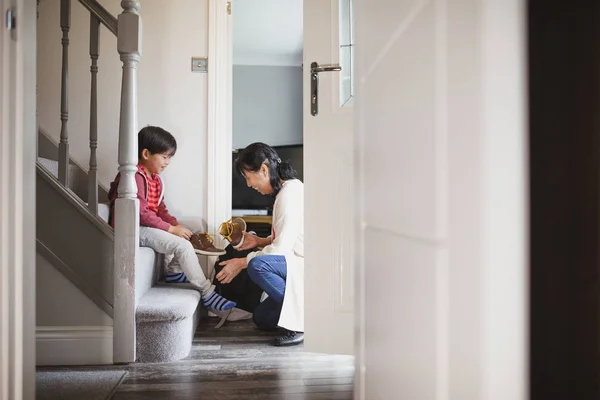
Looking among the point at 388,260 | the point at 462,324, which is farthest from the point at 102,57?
the point at 462,324

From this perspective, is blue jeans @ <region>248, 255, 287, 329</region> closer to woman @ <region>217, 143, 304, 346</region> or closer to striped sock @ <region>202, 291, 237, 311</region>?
woman @ <region>217, 143, 304, 346</region>

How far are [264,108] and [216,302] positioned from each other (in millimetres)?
3324

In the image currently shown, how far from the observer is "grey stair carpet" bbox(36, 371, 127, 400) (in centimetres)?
136

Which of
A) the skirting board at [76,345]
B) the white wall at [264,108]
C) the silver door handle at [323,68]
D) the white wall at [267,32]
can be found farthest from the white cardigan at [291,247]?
the white wall at [264,108]

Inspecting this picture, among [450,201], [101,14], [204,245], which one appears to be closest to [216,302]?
[204,245]

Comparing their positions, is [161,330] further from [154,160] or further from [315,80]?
[315,80]

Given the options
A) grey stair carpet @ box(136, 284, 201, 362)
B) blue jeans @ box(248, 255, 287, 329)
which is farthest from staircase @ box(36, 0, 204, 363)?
blue jeans @ box(248, 255, 287, 329)

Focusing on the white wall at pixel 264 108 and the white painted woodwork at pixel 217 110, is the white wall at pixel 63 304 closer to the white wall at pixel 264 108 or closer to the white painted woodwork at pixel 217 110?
the white painted woodwork at pixel 217 110

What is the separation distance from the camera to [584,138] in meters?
0.31

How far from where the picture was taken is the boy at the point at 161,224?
215cm

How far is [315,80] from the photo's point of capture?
5.99 ft

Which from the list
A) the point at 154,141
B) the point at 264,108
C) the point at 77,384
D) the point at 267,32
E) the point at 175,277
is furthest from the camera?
the point at 264,108

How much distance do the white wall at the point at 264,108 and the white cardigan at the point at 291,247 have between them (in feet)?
9.94

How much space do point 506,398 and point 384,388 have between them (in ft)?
1.21
